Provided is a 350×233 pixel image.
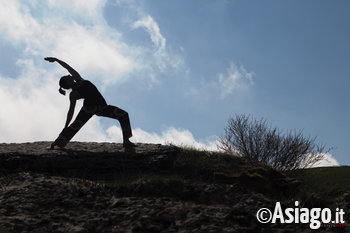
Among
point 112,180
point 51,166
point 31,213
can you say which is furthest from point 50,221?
point 51,166

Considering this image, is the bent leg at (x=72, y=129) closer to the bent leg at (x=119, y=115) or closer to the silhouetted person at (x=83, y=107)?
the silhouetted person at (x=83, y=107)

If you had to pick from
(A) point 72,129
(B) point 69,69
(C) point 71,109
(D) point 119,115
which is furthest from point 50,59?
(D) point 119,115

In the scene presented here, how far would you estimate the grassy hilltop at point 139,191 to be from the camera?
19.7ft

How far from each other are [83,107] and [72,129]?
0.72m

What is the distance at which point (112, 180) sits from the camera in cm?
879

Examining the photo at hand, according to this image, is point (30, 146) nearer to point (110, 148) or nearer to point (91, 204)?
point (110, 148)

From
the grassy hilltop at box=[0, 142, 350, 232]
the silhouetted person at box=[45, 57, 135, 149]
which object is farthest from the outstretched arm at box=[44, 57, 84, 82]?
the grassy hilltop at box=[0, 142, 350, 232]

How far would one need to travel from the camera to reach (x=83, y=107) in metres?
10.6

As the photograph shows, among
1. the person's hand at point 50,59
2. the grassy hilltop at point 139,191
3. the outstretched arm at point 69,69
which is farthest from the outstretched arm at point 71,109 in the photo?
the person's hand at point 50,59

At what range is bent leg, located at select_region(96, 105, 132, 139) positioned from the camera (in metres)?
10.7

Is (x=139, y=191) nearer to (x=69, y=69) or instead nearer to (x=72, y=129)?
(x=72, y=129)

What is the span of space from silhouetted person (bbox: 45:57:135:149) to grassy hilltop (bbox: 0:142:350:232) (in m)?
0.51

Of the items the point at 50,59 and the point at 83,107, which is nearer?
the point at 50,59

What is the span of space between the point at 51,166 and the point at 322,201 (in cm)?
650
